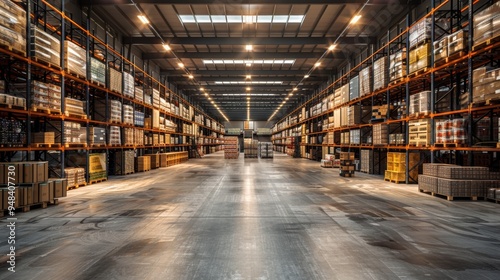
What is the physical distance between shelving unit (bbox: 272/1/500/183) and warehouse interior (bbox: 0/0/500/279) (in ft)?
0.20

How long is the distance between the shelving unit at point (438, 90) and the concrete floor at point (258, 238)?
267 centimetres

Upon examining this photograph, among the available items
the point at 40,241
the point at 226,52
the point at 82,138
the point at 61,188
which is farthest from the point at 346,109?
the point at 40,241

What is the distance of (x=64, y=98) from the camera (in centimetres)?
946

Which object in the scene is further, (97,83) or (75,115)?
(97,83)

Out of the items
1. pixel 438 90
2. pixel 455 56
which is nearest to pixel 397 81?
pixel 438 90

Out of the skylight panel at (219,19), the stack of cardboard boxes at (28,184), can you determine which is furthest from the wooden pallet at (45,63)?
the skylight panel at (219,19)

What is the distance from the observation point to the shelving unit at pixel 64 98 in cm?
775

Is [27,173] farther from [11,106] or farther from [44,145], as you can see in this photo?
[44,145]

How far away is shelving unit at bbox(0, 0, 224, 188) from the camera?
25.4 feet

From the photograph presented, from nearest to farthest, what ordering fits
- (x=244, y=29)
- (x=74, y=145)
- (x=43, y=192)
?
(x=43, y=192)
(x=74, y=145)
(x=244, y=29)

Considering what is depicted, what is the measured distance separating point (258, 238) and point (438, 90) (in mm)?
10842

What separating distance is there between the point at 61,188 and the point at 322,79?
22090 mm

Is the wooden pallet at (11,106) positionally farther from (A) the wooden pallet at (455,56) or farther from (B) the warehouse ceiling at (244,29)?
(A) the wooden pallet at (455,56)

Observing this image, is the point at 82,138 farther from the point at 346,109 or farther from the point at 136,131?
the point at 346,109
